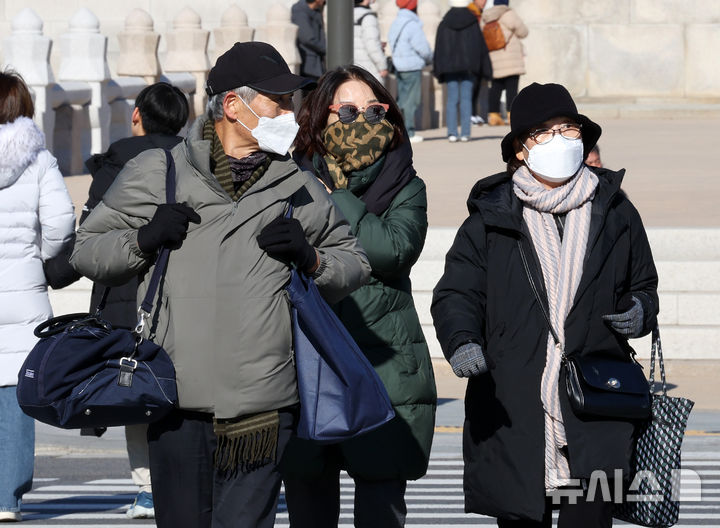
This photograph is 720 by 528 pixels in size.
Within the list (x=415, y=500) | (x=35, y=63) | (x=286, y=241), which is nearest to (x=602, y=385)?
(x=286, y=241)

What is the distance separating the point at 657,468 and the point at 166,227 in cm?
157

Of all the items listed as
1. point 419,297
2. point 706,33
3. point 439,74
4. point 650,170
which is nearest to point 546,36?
point 706,33

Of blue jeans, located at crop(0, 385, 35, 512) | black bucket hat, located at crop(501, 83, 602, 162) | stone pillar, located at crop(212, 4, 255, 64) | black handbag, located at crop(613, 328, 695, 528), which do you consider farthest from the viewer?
stone pillar, located at crop(212, 4, 255, 64)

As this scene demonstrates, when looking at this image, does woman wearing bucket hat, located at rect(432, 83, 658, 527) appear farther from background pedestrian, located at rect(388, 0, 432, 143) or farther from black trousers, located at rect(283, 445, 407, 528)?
background pedestrian, located at rect(388, 0, 432, 143)

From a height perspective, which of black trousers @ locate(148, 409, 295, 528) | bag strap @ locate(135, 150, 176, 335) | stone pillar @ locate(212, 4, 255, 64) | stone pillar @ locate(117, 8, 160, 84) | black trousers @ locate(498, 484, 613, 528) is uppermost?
stone pillar @ locate(212, 4, 255, 64)

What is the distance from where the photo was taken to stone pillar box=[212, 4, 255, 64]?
2556cm

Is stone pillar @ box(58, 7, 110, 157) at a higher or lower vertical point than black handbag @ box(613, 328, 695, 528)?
higher

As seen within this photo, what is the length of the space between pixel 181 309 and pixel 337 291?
0.49 metres

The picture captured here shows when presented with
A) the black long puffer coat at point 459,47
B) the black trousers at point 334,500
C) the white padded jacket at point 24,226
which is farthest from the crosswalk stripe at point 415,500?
the black long puffer coat at point 459,47

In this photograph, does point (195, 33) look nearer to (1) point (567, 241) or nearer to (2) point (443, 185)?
(2) point (443, 185)

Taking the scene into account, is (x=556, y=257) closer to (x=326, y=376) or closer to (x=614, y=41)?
(x=326, y=376)

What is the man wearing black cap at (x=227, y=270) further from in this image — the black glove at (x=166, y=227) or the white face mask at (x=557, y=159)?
the white face mask at (x=557, y=159)

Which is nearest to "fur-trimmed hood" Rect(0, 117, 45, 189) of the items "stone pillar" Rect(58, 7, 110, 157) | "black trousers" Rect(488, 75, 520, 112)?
"stone pillar" Rect(58, 7, 110, 157)

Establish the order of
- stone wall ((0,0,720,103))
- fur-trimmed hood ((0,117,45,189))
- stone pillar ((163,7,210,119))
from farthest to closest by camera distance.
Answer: stone wall ((0,0,720,103))
stone pillar ((163,7,210,119))
fur-trimmed hood ((0,117,45,189))
